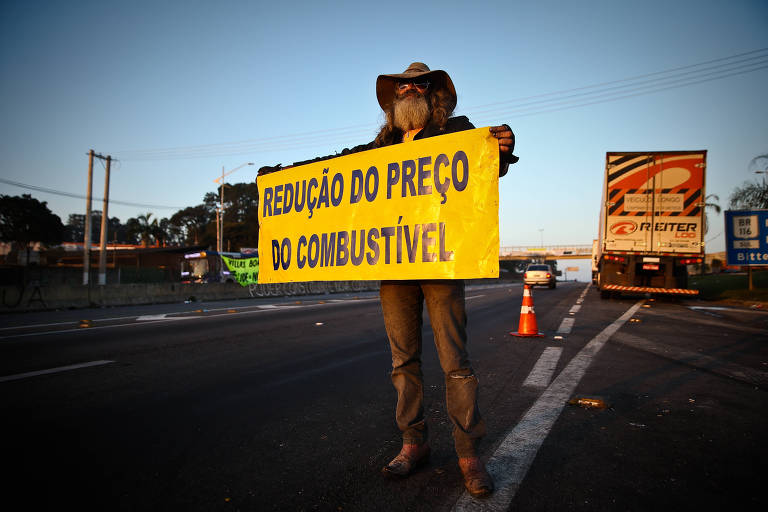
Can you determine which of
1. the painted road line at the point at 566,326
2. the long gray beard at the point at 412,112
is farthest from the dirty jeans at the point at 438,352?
the painted road line at the point at 566,326

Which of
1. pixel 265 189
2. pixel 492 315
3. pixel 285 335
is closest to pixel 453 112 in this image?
pixel 265 189

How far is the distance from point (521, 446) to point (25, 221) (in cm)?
6551

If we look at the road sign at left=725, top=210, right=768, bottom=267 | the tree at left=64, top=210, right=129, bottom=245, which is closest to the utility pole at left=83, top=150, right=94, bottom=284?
the road sign at left=725, top=210, right=768, bottom=267

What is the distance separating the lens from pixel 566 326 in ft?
27.7

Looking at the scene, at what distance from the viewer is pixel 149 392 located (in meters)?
3.93

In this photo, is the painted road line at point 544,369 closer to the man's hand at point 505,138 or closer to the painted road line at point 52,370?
the man's hand at point 505,138

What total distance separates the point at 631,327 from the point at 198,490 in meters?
8.30

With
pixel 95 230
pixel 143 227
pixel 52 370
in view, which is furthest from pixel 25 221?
pixel 52 370

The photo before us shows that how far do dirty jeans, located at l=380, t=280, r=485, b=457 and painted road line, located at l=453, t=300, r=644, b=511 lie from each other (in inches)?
8.9

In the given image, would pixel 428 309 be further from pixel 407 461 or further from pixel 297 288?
pixel 297 288

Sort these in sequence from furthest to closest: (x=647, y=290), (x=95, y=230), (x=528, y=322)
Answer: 1. (x=95, y=230)
2. (x=647, y=290)
3. (x=528, y=322)

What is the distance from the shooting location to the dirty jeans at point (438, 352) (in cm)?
225

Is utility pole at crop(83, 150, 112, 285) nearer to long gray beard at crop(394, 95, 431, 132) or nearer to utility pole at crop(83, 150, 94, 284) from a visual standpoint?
utility pole at crop(83, 150, 94, 284)

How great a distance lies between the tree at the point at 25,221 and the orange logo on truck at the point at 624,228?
196 feet
